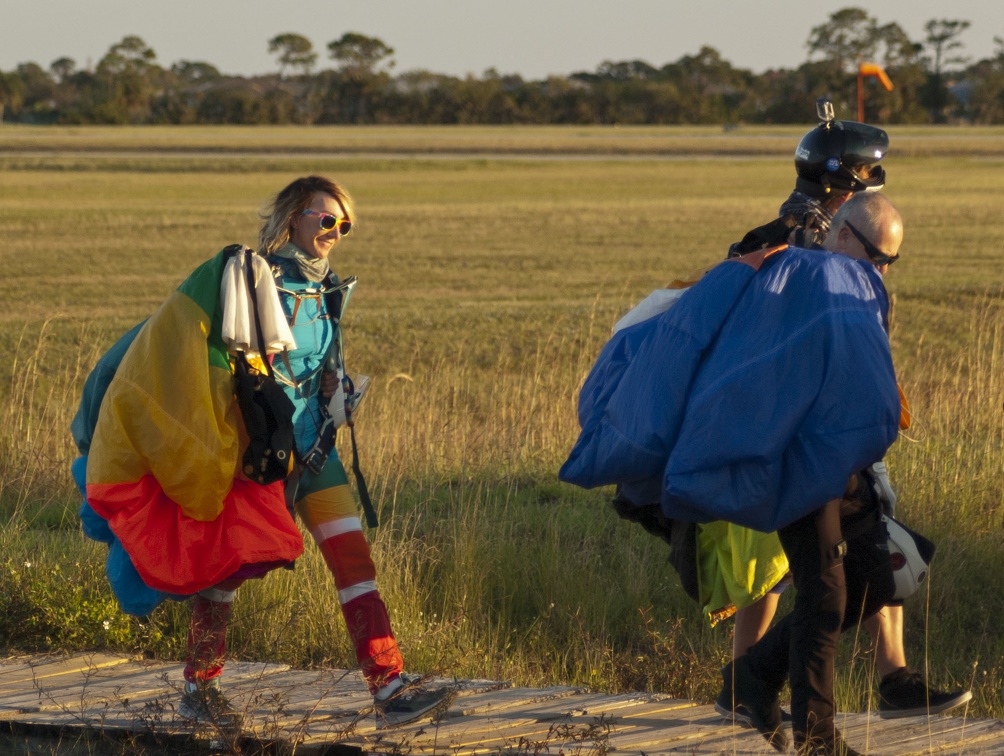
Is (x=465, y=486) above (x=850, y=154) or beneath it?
beneath

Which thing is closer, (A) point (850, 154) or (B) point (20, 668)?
(A) point (850, 154)

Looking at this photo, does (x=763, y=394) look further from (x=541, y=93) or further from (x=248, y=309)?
(x=541, y=93)

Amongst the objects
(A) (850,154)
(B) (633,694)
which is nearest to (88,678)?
(B) (633,694)

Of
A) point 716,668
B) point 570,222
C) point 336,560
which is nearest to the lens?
Result: point 336,560

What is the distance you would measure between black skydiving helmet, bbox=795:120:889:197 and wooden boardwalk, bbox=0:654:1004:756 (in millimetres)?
1658

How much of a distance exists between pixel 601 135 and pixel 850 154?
70181 mm

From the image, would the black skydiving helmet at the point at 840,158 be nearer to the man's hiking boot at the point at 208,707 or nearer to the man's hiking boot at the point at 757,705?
the man's hiking boot at the point at 757,705

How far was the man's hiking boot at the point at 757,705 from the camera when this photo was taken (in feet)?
12.8

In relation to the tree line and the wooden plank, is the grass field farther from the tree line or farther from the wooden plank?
the tree line

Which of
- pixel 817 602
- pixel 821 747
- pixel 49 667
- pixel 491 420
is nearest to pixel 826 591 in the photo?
pixel 817 602

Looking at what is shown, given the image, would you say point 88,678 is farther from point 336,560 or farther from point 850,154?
point 850,154

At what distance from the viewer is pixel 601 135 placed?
73.3 m

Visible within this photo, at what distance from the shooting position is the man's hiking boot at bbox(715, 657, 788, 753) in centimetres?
391

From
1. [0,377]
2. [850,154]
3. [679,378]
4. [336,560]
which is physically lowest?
[0,377]
